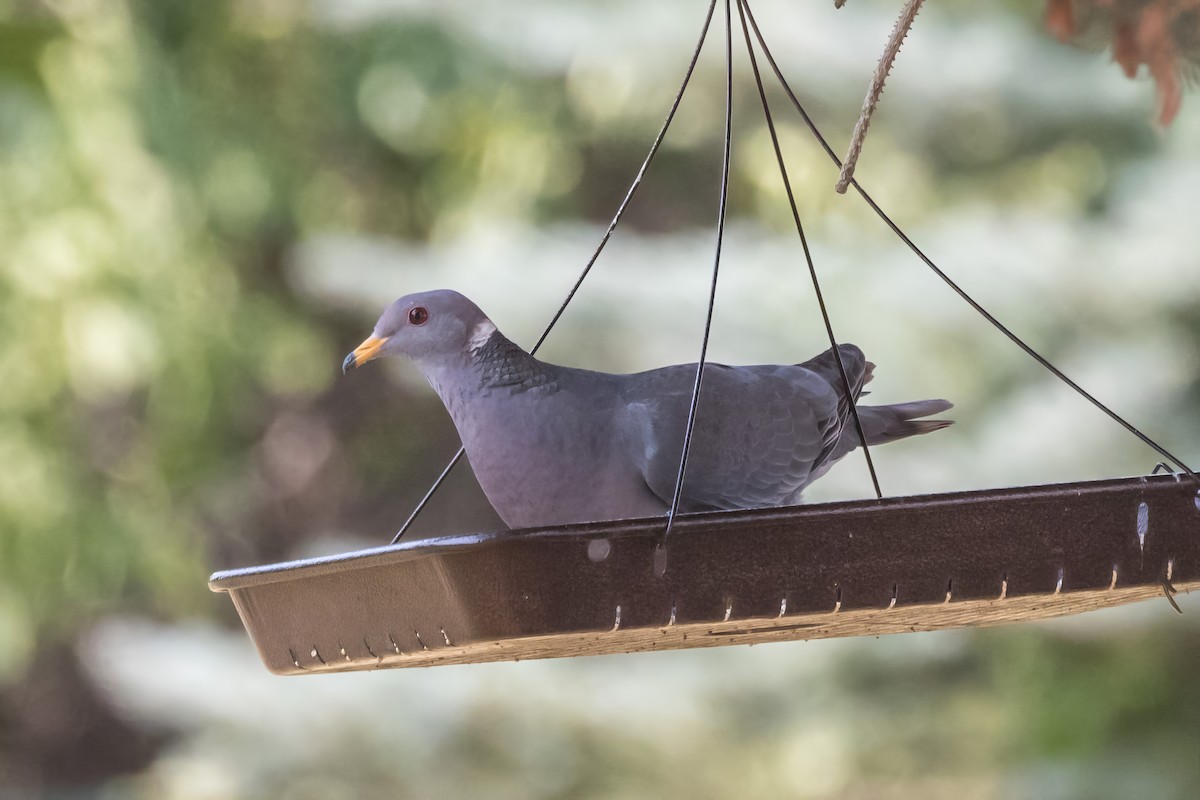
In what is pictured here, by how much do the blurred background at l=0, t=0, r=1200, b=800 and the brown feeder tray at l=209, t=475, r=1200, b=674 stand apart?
2.01 meters

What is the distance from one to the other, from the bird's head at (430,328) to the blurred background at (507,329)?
71.2 inches

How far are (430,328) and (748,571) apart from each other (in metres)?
0.48

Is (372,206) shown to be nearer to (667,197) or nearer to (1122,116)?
(667,197)

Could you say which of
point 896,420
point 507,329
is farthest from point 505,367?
point 507,329

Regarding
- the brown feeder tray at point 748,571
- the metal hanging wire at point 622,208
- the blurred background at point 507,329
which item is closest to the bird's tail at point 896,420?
the metal hanging wire at point 622,208

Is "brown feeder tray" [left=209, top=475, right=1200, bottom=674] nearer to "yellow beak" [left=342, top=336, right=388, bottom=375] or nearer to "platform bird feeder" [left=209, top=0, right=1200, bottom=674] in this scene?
"platform bird feeder" [left=209, top=0, right=1200, bottom=674]

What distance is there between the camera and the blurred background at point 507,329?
Answer: 303 cm

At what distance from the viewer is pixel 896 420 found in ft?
4.88

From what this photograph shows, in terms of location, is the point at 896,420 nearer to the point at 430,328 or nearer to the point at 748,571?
the point at 430,328

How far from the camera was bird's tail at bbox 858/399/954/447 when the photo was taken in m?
1.47

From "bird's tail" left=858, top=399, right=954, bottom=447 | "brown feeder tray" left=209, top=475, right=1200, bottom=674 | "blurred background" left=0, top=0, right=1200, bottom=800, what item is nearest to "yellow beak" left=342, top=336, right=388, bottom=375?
"brown feeder tray" left=209, top=475, right=1200, bottom=674

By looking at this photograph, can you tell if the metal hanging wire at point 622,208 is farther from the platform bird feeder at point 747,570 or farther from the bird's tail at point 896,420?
the bird's tail at point 896,420

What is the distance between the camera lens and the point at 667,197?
4.25m

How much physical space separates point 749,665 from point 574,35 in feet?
5.23
